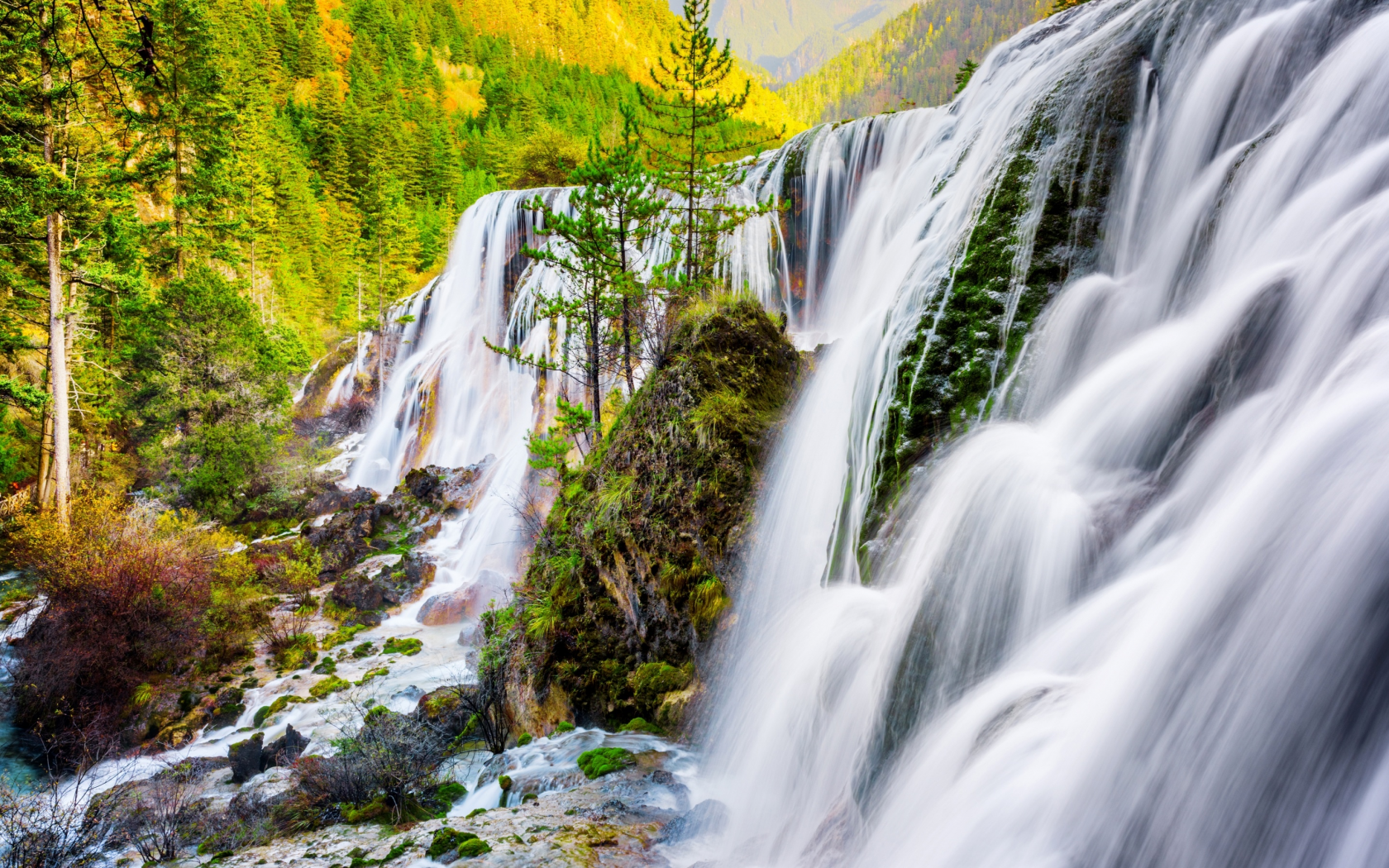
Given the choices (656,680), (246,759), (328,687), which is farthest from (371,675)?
(656,680)

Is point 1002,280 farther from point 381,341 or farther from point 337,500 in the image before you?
point 381,341

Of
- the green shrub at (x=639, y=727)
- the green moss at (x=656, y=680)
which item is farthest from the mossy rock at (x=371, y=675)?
the green moss at (x=656, y=680)

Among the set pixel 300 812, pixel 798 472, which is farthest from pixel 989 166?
pixel 300 812

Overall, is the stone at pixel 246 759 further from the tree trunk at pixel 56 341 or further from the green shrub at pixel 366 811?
the tree trunk at pixel 56 341

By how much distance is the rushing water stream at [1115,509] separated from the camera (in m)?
2.83

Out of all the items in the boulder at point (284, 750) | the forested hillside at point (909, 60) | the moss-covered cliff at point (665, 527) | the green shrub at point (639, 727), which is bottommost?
the boulder at point (284, 750)

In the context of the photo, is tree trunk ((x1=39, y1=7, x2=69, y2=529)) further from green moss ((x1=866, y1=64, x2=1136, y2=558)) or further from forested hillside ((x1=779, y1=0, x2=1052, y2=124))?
forested hillside ((x1=779, y1=0, x2=1052, y2=124))

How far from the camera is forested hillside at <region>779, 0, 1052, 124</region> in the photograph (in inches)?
3398

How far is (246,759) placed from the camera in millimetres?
10125

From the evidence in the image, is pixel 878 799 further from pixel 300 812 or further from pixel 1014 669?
pixel 300 812

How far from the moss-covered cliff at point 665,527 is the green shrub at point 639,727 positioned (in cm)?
11

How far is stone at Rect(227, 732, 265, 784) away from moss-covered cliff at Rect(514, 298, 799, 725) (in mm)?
5023

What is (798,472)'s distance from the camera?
795 centimetres

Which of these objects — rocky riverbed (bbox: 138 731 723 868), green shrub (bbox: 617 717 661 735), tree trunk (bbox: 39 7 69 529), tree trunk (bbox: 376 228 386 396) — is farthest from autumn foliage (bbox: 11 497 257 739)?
tree trunk (bbox: 376 228 386 396)
